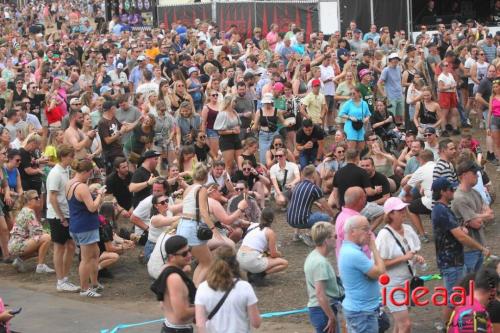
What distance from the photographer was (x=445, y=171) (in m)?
12.8

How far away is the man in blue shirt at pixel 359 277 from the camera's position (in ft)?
28.1

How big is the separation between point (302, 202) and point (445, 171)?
1808 mm

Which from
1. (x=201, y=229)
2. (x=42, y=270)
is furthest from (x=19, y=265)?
(x=201, y=229)

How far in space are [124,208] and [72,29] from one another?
24679 millimetres

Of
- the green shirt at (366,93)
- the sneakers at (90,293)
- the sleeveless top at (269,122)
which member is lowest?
the sneakers at (90,293)

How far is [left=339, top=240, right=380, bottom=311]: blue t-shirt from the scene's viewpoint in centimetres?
856

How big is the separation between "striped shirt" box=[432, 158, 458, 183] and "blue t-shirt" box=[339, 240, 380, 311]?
4.31 meters

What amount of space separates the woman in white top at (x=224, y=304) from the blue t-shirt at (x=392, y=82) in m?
13.3

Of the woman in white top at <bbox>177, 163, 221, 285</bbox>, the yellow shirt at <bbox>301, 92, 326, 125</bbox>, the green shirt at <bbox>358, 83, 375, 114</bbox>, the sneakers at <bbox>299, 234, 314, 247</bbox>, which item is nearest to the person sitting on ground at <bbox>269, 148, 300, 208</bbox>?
the sneakers at <bbox>299, 234, 314, 247</bbox>

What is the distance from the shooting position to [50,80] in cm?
2250

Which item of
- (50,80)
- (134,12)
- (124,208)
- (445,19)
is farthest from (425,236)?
(134,12)

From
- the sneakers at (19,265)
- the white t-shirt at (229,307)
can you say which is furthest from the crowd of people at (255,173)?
the sneakers at (19,265)

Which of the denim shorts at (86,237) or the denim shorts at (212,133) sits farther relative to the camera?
the denim shorts at (212,133)

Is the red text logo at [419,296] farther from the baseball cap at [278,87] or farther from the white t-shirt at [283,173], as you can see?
the baseball cap at [278,87]
